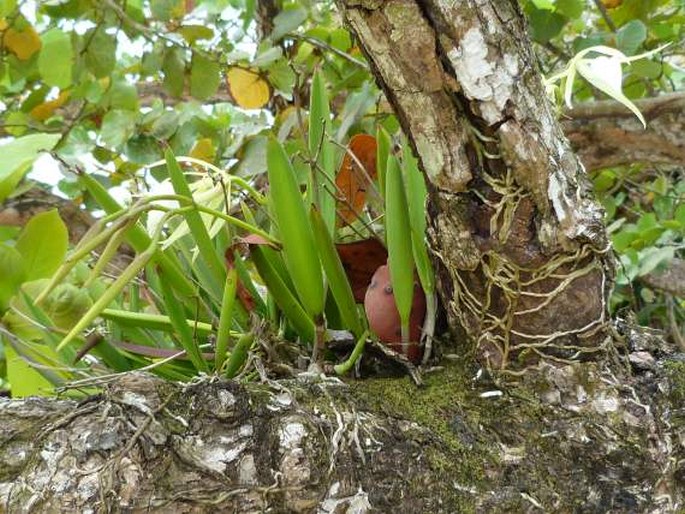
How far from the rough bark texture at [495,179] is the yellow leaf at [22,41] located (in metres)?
0.91

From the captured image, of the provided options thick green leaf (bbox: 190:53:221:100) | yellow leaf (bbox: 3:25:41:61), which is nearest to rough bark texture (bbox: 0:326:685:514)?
thick green leaf (bbox: 190:53:221:100)

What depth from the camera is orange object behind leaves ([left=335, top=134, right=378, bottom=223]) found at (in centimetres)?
66

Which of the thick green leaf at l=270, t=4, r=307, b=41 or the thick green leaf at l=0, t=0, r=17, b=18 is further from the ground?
the thick green leaf at l=0, t=0, r=17, b=18

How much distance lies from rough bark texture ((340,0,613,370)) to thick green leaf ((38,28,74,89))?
0.79 m

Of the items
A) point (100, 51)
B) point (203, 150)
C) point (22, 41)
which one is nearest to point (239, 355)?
point (203, 150)

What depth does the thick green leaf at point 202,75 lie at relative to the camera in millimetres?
1103

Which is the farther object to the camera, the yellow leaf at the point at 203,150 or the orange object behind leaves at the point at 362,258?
the yellow leaf at the point at 203,150

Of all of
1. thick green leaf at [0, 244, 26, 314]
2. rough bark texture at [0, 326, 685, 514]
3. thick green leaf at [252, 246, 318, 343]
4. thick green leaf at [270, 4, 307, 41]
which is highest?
thick green leaf at [270, 4, 307, 41]

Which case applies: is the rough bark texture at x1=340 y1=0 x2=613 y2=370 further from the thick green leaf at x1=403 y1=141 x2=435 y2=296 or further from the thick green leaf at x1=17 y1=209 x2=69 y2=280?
the thick green leaf at x1=17 y1=209 x2=69 y2=280

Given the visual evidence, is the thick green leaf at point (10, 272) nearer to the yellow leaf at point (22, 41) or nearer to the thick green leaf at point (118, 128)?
the thick green leaf at point (118, 128)

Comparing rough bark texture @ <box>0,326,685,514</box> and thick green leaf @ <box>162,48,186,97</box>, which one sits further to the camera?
thick green leaf @ <box>162,48,186,97</box>

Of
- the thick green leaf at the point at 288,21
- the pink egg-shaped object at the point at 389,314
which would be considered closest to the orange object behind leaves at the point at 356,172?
the pink egg-shaped object at the point at 389,314

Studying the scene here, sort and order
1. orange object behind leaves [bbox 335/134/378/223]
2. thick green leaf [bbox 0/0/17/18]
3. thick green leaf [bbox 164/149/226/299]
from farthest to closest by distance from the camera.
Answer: thick green leaf [bbox 0/0/17/18] → orange object behind leaves [bbox 335/134/378/223] → thick green leaf [bbox 164/149/226/299]

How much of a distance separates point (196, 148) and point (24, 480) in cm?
77
